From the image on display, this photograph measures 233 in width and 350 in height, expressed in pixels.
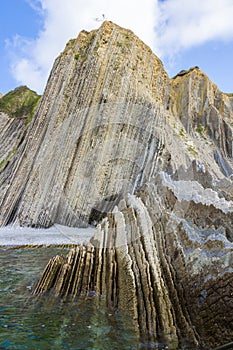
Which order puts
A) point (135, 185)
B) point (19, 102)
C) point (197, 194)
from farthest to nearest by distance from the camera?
point (19, 102)
point (135, 185)
point (197, 194)

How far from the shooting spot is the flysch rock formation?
4.67 meters

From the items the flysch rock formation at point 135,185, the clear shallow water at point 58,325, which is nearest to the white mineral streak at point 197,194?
the flysch rock formation at point 135,185

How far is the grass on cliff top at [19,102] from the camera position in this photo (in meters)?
37.8

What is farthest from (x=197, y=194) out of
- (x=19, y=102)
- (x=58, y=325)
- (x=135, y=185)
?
(x=19, y=102)

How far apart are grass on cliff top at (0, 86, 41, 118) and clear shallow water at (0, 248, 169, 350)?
3316 cm

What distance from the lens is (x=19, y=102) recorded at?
133 ft

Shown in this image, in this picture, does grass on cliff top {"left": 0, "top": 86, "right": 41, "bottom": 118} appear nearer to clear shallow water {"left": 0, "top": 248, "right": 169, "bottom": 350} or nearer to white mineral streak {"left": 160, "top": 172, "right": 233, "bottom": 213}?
white mineral streak {"left": 160, "top": 172, "right": 233, "bottom": 213}

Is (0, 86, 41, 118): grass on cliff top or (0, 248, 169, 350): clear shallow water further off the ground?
(0, 86, 41, 118): grass on cliff top

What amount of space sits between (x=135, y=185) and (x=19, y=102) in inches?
1099

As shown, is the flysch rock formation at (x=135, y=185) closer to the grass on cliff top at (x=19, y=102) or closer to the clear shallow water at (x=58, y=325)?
the clear shallow water at (x=58, y=325)

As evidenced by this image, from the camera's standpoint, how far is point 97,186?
19.2m

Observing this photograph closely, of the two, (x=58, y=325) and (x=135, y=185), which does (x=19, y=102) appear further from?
(x=58, y=325)

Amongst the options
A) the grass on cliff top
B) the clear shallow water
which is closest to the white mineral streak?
the clear shallow water

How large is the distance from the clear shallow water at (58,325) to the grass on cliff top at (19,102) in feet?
109
